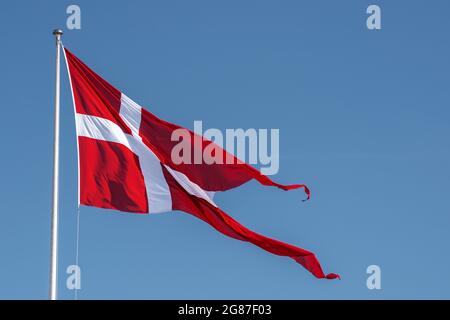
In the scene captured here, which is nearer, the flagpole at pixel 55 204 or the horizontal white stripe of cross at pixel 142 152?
the flagpole at pixel 55 204

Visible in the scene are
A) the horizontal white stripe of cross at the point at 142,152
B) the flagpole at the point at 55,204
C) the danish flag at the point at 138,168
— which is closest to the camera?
the flagpole at the point at 55,204

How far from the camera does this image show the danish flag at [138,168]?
101ft

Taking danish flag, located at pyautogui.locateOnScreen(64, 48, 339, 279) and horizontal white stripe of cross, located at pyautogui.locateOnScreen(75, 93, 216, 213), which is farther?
horizontal white stripe of cross, located at pyautogui.locateOnScreen(75, 93, 216, 213)

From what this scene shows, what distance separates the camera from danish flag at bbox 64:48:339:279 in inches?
1212

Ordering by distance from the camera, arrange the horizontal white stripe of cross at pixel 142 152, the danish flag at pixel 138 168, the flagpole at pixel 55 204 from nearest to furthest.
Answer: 1. the flagpole at pixel 55 204
2. the danish flag at pixel 138 168
3. the horizontal white stripe of cross at pixel 142 152

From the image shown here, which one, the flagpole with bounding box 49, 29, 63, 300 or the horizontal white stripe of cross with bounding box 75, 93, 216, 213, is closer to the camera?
the flagpole with bounding box 49, 29, 63, 300

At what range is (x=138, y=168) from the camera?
3183cm

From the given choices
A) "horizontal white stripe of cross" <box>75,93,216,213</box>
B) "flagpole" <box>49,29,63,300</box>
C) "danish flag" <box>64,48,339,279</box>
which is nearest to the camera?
"flagpole" <box>49,29,63,300</box>

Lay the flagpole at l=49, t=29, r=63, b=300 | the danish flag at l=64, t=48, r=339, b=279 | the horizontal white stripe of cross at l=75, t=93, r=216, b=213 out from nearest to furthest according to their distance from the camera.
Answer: the flagpole at l=49, t=29, r=63, b=300 → the danish flag at l=64, t=48, r=339, b=279 → the horizontal white stripe of cross at l=75, t=93, r=216, b=213
